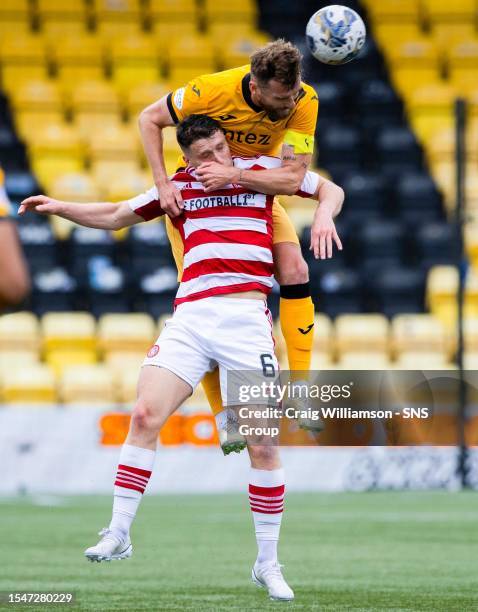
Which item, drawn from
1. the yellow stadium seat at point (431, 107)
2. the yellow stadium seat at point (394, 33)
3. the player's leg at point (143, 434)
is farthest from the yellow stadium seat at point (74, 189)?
the player's leg at point (143, 434)

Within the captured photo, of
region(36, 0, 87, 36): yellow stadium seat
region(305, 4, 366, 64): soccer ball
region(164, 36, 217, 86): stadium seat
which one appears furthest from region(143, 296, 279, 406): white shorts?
region(36, 0, 87, 36): yellow stadium seat

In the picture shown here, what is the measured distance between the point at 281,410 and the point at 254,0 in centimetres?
1368

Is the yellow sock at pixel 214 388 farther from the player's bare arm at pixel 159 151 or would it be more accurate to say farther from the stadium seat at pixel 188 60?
the stadium seat at pixel 188 60

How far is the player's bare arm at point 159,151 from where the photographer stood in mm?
6082

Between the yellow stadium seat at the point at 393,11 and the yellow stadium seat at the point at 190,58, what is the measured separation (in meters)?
2.47

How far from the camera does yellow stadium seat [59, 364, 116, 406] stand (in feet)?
43.9

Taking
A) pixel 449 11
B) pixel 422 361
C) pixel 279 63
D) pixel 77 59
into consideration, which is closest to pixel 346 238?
pixel 422 361

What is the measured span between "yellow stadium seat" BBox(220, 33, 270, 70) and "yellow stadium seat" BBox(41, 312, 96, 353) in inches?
189

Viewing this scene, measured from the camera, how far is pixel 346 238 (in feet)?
49.7

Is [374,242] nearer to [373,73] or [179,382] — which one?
[373,73]

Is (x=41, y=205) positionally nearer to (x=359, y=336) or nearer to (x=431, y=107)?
(x=359, y=336)

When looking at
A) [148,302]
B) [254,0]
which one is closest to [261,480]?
[148,302]

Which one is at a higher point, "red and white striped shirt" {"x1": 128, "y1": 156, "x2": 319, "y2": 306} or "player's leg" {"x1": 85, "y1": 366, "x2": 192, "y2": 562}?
"red and white striped shirt" {"x1": 128, "y1": 156, "x2": 319, "y2": 306}

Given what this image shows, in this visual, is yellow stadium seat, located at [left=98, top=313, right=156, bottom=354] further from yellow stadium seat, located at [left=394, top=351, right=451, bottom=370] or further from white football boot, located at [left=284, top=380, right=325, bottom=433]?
white football boot, located at [left=284, top=380, right=325, bottom=433]
